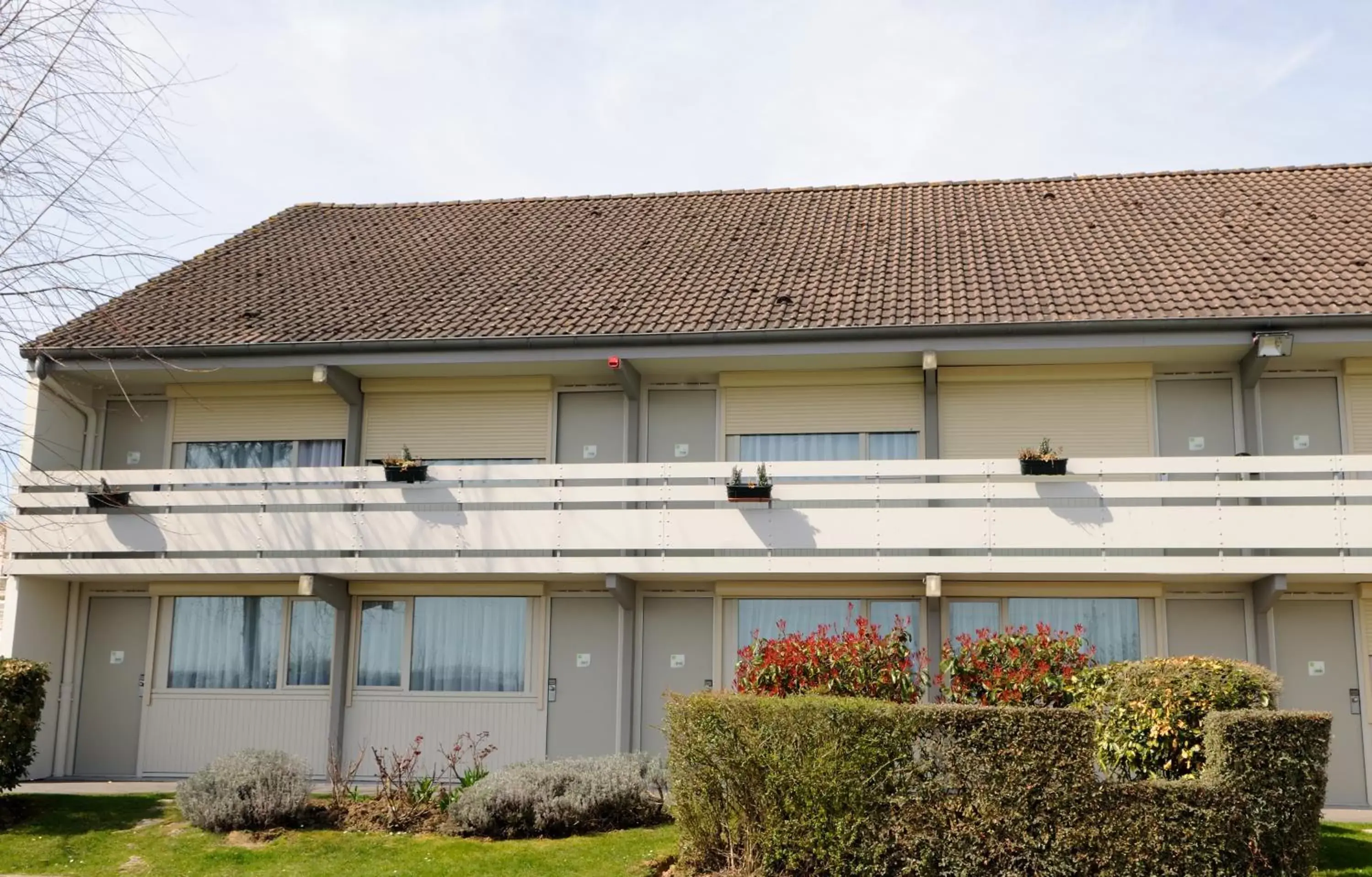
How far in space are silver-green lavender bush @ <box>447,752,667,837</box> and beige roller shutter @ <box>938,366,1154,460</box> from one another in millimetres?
6476

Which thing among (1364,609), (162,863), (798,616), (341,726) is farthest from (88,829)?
(1364,609)

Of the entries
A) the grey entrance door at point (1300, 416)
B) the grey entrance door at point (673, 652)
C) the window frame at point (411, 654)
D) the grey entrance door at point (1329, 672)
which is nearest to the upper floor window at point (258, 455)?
the window frame at point (411, 654)

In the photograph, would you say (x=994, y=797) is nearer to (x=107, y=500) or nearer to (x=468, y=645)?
(x=468, y=645)

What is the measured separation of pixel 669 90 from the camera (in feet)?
42.2

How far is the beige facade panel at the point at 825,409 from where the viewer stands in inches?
671

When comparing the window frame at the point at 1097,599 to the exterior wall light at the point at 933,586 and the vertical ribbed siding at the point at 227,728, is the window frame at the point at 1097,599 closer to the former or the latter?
the exterior wall light at the point at 933,586

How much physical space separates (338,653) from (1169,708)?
432 inches

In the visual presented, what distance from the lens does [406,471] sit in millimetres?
16453

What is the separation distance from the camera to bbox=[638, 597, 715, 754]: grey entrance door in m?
16.8

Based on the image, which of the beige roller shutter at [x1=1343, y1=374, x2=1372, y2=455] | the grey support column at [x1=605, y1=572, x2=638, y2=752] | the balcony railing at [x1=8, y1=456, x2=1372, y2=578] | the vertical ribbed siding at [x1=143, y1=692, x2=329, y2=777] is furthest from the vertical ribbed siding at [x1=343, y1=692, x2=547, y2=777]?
the beige roller shutter at [x1=1343, y1=374, x2=1372, y2=455]

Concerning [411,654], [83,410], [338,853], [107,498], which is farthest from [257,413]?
[338,853]

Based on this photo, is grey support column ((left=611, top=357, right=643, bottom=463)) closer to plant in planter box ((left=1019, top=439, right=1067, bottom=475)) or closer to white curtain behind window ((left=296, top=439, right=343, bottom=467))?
white curtain behind window ((left=296, top=439, right=343, bottom=467))

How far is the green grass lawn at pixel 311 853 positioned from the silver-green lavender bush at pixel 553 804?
→ 25cm

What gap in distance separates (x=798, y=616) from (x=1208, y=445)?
18.7 ft
